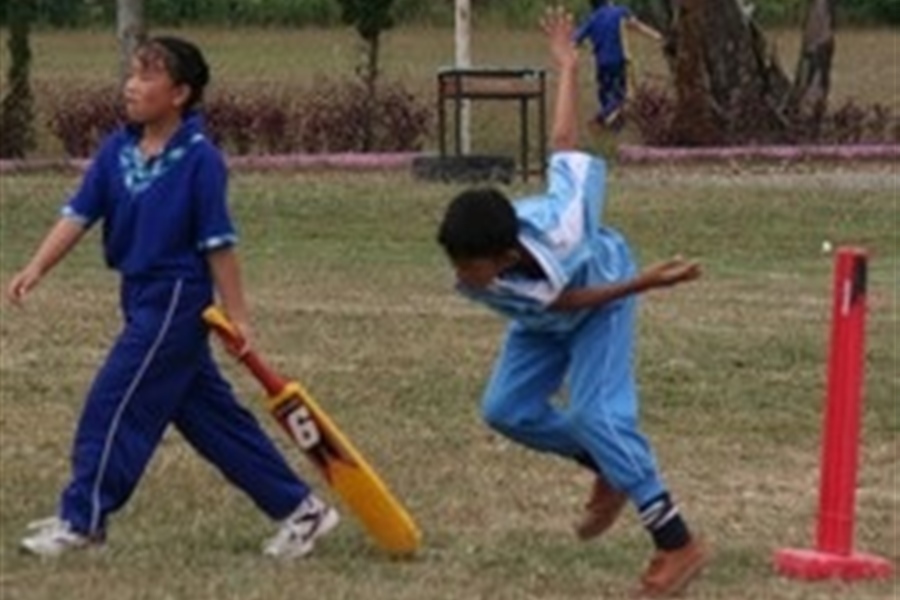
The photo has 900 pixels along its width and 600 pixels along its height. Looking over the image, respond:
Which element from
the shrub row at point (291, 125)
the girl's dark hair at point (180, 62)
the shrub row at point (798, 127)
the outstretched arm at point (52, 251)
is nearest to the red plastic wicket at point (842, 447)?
the girl's dark hair at point (180, 62)

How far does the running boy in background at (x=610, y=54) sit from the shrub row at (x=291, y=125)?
1.86m

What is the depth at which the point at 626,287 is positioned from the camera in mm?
7801

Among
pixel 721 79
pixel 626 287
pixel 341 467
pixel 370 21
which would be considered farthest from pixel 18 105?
pixel 626 287

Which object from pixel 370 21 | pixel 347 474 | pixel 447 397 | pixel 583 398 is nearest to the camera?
pixel 583 398

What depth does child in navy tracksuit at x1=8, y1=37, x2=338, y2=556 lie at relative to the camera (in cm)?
817

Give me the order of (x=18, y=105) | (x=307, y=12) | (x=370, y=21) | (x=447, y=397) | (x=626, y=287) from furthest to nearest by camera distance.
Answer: (x=307, y=12)
(x=370, y=21)
(x=18, y=105)
(x=447, y=397)
(x=626, y=287)

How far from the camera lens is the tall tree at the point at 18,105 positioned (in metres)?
28.1

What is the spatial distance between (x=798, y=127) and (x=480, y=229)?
22.4 metres

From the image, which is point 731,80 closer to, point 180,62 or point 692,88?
point 692,88

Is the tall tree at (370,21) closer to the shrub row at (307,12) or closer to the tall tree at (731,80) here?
the tall tree at (731,80)

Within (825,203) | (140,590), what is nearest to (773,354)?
(140,590)

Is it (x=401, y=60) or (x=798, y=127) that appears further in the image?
(x=401, y=60)

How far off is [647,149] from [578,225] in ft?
68.5

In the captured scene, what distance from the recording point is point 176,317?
8.19 meters
